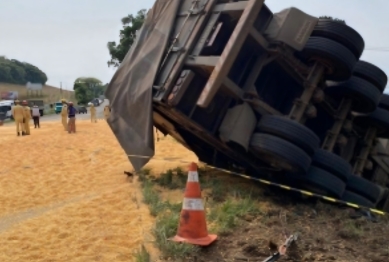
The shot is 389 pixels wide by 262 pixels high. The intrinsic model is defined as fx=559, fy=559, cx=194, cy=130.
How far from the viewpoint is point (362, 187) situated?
294 inches

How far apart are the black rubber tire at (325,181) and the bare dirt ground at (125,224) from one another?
0.68ft

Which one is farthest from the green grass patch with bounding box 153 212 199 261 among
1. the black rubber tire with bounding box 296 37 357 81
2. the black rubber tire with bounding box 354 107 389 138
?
the black rubber tire with bounding box 354 107 389 138

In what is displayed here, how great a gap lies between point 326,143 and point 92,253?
12.1 ft

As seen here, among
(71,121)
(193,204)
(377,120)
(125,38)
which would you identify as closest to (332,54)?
(377,120)

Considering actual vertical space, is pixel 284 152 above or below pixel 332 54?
below

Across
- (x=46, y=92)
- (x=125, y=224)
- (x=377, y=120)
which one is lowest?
(x=125, y=224)

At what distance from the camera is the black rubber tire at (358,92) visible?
25.2ft

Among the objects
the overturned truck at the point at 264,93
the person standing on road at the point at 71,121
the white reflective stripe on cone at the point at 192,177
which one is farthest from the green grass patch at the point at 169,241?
the person standing on road at the point at 71,121

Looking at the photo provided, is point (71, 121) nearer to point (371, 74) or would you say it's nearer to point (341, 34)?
point (371, 74)

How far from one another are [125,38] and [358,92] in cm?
3463

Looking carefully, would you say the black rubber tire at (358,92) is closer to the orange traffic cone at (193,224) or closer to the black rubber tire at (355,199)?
the black rubber tire at (355,199)

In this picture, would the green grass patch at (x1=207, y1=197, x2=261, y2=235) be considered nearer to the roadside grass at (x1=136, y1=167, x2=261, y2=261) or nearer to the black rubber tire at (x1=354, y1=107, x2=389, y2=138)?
the roadside grass at (x1=136, y1=167, x2=261, y2=261)

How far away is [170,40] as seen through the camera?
309 inches

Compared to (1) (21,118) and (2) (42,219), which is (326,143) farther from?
(1) (21,118)
